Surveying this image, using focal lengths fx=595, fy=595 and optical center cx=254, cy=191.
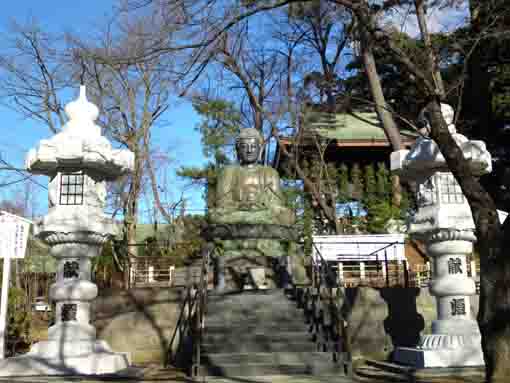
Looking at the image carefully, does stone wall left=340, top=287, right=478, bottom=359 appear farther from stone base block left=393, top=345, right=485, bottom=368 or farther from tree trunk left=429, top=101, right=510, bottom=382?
tree trunk left=429, top=101, right=510, bottom=382

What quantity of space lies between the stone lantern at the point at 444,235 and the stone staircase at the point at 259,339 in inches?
65.0

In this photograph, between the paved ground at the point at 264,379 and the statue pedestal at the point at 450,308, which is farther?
the statue pedestal at the point at 450,308

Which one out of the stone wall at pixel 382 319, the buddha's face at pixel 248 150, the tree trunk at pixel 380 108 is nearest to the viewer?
the stone wall at pixel 382 319

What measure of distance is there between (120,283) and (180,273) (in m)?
2.17

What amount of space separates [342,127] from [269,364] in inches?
682

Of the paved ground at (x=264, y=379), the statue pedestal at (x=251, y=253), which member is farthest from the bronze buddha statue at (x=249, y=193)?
the paved ground at (x=264, y=379)

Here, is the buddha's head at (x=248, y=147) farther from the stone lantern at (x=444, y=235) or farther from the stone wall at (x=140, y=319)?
the stone lantern at (x=444, y=235)

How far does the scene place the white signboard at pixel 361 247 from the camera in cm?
1703

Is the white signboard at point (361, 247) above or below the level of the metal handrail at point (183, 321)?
above

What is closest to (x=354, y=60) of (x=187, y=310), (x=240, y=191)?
(x=240, y=191)

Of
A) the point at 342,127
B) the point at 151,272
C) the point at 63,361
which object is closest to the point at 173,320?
the point at 63,361

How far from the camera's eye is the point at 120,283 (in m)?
15.0

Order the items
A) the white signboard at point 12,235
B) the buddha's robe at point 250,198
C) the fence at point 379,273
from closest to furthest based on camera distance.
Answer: the white signboard at point 12,235, the buddha's robe at point 250,198, the fence at point 379,273

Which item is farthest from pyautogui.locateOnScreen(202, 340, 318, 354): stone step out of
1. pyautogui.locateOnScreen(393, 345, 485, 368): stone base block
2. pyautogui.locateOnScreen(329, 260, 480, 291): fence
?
pyautogui.locateOnScreen(329, 260, 480, 291): fence
